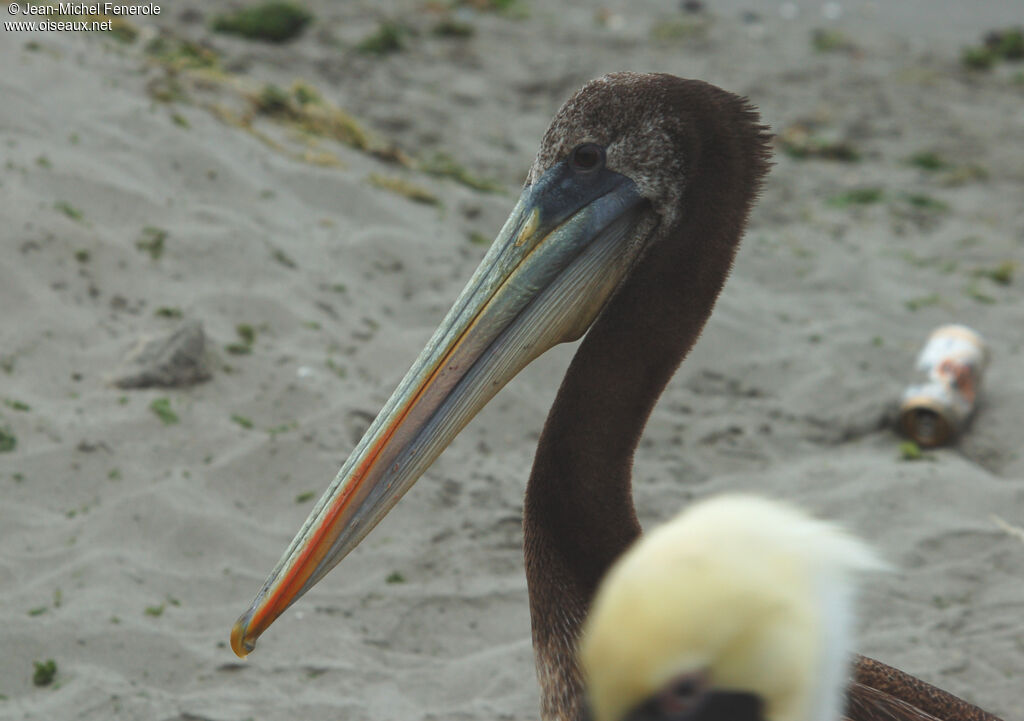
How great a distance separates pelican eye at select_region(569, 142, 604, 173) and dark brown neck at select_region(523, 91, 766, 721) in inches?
8.8

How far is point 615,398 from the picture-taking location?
110 inches

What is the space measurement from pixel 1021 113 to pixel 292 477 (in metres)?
7.61

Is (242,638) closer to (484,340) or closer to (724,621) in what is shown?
A: (484,340)

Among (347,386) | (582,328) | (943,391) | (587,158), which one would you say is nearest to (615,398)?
(582,328)

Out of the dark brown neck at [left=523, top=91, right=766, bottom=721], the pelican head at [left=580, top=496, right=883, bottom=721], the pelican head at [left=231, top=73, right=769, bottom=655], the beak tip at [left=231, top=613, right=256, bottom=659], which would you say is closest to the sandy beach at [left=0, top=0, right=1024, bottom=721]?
the beak tip at [left=231, top=613, right=256, bottom=659]

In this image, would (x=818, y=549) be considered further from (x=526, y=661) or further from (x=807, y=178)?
(x=807, y=178)

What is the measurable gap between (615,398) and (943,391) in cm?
280

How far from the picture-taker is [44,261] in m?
5.04

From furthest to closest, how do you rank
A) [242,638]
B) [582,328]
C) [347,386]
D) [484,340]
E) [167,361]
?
[347,386] < [167,361] < [582,328] < [484,340] < [242,638]

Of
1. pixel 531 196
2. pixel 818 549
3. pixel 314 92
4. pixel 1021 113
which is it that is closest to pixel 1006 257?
pixel 1021 113

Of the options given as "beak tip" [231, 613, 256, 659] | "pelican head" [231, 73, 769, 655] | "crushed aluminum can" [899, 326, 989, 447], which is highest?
"pelican head" [231, 73, 769, 655]

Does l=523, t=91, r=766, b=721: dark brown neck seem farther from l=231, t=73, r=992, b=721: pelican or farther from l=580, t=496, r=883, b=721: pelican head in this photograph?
l=580, t=496, r=883, b=721: pelican head

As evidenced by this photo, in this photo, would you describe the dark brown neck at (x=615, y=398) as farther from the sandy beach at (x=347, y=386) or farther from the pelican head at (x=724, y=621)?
the pelican head at (x=724, y=621)

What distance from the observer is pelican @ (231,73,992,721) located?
2695 mm
